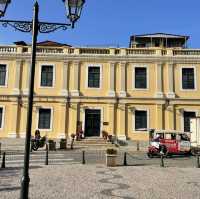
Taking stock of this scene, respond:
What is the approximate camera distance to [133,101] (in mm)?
32531

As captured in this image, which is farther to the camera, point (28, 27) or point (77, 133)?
point (77, 133)

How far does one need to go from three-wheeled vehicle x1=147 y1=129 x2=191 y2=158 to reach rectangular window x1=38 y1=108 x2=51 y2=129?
11.2 m

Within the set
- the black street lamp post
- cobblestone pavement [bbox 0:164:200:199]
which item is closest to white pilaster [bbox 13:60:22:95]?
cobblestone pavement [bbox 0:164:200:199]

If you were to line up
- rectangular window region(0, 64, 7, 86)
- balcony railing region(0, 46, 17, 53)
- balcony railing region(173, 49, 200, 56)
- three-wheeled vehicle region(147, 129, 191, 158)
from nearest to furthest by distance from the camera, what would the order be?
1. three-wheeled vehicle region(147, 129, 191, 158)
2. rectangular window region(0, 64, 7, 86)
3. balcony railing region(0, 46, 17, 53)
4. balcony railing region(173, 49, 200, 56)

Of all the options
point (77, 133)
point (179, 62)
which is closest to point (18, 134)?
point (77, 133)

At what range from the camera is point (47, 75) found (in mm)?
33156

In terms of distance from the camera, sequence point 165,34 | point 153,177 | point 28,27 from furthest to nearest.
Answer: point 165,34 < point 153,177 < point 28,27

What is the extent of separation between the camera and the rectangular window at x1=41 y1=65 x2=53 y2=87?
33031mm

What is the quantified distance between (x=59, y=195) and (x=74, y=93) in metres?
23.0

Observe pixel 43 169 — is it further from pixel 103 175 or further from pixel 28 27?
pixel 28 27

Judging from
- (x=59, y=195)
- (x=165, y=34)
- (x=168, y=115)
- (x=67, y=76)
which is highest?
(x=165, y=34)

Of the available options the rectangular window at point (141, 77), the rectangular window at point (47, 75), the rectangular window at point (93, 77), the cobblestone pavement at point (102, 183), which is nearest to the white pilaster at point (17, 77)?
the rectangular window at point (47, 75)

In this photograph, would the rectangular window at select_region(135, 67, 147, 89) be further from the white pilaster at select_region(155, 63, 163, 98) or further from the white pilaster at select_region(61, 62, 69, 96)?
the white pilaster at select_region(61, 62, 69, 96)

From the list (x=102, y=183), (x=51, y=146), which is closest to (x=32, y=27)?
(x=102, y=183)
